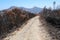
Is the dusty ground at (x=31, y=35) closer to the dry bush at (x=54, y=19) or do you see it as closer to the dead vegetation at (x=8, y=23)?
the dead vegetation at (x=8, y=23)

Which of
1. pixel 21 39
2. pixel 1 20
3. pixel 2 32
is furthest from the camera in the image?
pixel 1 20

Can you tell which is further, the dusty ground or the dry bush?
the dry bush

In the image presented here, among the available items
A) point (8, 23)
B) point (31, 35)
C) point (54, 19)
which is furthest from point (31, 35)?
point (8, 23)

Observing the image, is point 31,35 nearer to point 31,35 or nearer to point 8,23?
point 31,35

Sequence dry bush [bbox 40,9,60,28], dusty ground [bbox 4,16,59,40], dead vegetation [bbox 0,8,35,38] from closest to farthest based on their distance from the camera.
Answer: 1. dusty ground [bbox 4,16,59,40]
2. dead vegetation [bbox 0,8,35,38]
3. dry bush [bbox 40,9,60,28]

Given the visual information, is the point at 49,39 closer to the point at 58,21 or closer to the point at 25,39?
the point at 25,39

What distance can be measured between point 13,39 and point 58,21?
12925mm

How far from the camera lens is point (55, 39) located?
739 inches

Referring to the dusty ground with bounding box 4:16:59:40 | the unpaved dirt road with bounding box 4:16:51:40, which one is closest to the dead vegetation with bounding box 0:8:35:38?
the dusty ground with bounding box 4:16:59:40

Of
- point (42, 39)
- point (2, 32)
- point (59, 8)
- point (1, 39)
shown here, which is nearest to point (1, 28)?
point (2, 32)

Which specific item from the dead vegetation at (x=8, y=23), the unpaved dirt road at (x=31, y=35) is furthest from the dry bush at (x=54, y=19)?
the dead vegetation at (x=8, y=23)

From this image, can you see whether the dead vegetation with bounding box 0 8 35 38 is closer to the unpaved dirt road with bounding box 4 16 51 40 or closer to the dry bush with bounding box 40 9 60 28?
the unpaved dirt road with bounding box 4 16 51 40

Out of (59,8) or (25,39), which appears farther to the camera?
(59,8)

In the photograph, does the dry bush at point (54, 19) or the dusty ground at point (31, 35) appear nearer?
the dusty ground at point (31, 35)
